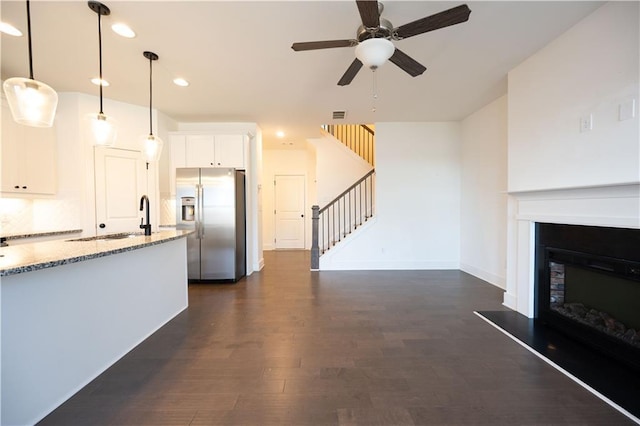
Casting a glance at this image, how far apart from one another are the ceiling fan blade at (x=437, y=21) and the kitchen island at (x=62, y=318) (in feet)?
8.81

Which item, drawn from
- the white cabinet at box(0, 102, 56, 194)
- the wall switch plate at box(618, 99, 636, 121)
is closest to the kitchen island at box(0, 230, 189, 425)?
the white cabinet at box(0, 102, 56, 194)

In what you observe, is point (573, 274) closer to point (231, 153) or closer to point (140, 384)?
point (140, 384)

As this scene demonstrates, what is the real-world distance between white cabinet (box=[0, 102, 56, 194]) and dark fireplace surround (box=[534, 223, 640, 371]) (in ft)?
20.3

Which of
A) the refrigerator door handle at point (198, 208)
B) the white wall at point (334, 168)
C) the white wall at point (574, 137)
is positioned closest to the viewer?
the white wall at point (574, 137)

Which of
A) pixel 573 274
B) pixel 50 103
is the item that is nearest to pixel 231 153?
pixel 50 103

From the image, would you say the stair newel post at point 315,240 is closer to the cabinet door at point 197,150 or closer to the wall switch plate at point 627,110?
the cabinet door at point 197,150

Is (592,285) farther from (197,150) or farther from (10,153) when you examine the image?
(10,153)

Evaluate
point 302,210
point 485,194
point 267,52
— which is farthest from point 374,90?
point 302,210

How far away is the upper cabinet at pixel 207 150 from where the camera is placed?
4.66 m

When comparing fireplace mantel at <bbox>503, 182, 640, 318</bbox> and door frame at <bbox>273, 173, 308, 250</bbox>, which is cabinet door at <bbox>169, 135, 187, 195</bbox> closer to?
door frame at <bbox>273, 173, 308, 250</bbox>

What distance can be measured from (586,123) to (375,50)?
1.99m

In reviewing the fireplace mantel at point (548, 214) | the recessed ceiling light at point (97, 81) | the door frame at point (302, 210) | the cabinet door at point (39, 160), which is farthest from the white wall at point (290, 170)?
the fireplace mantel at point (548, 214)

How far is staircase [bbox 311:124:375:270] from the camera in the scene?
17.4 ft

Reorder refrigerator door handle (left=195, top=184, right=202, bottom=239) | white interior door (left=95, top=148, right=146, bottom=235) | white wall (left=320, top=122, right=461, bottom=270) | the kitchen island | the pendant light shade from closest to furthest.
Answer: the kitchen island < the pendant light shade < white interior door (left=95, top=148, right=146, bottom=235) < refrigerator door handle (left=195, top=184, right=202, bottom=239) < white wall (left=320, top=122, right=461, bottom=270)
